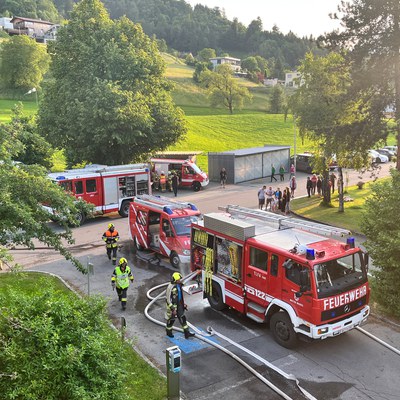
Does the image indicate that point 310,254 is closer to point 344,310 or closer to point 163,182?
point 344,310

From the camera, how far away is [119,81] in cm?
3091

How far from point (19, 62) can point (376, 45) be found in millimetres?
72299

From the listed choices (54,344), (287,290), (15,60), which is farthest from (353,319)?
(15,60)

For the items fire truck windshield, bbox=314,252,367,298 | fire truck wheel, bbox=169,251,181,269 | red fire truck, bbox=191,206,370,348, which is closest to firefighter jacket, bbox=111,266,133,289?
red fire truck, bbox=191,206,370,348

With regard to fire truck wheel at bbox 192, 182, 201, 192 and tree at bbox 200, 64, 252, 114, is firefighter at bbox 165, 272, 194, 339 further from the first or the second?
tree at bbox 200, 64, 252, 114

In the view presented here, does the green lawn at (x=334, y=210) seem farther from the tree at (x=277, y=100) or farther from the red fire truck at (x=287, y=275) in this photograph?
the tree at (x=277, y=100)

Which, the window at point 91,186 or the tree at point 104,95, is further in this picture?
the tree at point 104,95

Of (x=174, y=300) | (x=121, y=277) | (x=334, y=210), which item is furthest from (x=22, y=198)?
(x=334, y=210)

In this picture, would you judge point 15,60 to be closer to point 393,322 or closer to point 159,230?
point 159,230

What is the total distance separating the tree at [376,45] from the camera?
21.8 meters

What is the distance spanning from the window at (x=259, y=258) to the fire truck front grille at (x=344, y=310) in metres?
1.79

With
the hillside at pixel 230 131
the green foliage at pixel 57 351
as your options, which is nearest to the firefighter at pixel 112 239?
the green foliage at pixel 57 351

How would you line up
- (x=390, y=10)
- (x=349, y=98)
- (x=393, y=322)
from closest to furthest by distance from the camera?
(x=393, y=322) → (x=390, y=10) → (x=349, y=98)

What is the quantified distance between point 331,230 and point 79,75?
78.4ft
